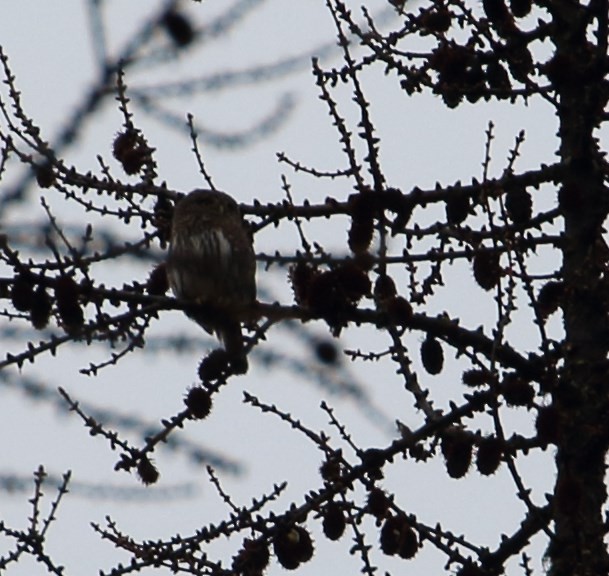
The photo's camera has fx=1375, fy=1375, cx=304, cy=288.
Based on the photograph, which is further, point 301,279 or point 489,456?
point 489,456

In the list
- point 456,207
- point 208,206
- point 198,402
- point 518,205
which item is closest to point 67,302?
point 198,402

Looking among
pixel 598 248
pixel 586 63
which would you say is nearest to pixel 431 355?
pixel 598 248

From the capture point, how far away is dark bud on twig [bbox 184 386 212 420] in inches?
188

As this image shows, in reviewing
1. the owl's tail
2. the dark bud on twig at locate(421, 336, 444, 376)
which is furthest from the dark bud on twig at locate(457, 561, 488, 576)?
the owl's tail

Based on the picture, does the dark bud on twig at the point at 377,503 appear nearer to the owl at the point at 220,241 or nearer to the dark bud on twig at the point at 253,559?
the dark bud on twig at the point at 253,559

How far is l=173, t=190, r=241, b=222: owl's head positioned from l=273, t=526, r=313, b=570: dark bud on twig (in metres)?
1.80

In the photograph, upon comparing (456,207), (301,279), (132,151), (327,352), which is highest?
(132,151)

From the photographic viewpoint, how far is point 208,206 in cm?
645

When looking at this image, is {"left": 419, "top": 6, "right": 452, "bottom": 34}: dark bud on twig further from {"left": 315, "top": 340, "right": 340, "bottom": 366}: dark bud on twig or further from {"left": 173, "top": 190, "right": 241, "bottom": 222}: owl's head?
{"left": 315, "top": 340, "right": 340, "bottom": 366}: dark bud on twig

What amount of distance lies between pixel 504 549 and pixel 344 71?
2.32 m

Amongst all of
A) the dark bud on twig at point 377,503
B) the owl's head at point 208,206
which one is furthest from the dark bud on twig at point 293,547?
the owl's head at point 208,206

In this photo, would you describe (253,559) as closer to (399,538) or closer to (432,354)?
(399,538)

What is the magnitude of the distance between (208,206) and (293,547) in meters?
1.98

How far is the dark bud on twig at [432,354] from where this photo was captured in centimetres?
486
